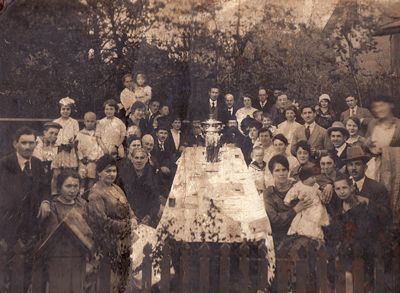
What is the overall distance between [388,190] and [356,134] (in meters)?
0.63

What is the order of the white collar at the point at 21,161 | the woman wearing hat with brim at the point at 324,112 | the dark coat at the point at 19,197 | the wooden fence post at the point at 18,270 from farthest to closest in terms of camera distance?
the woman wearing hat with brim at the point at 324,112
the white collar at the point at 21,161
the dark coat at the point at 19,197
the wooden fence post at the point at 18,270

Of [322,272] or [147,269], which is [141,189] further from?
[322,272]

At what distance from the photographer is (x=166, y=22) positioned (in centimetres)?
701

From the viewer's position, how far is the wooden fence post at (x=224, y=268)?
6.67m

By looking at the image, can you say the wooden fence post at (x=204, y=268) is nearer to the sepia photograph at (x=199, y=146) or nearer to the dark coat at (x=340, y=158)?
the sepia photograph at (x=199, y=146)

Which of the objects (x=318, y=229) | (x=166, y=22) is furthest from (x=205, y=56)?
(x=318, y=229)

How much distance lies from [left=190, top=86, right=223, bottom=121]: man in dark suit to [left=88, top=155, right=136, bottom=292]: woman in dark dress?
0.94 m

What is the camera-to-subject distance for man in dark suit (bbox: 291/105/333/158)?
22.7ft

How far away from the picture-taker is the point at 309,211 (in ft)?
22.4

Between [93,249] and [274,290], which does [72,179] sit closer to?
[93,249]

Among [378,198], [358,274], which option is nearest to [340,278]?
[358,274]

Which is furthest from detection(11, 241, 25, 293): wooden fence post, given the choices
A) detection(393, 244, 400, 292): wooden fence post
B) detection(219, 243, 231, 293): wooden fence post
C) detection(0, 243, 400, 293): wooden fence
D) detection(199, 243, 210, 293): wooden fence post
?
detection(393, 244, 400, 292): wooden fence post

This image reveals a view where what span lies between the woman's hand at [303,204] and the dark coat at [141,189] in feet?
4.41

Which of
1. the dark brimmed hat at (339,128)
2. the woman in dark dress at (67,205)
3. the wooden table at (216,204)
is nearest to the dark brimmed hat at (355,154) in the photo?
the dark brimmed hat at (339,128)
